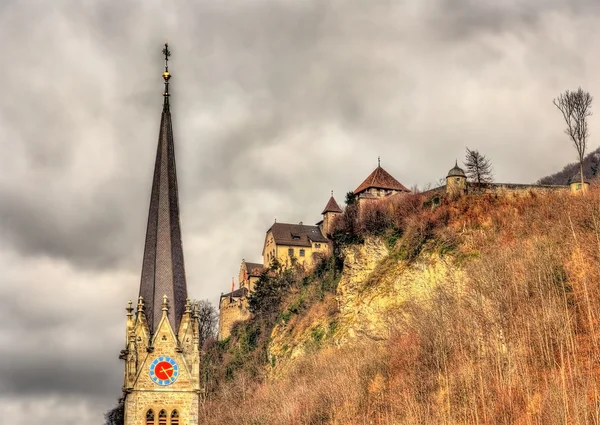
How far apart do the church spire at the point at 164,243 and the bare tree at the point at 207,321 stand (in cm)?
7827

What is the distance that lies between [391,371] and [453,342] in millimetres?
7421

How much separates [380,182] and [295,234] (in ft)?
101

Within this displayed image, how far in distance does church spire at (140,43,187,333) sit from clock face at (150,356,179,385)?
1604 millimetres

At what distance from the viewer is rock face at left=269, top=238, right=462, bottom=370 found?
73.1 m

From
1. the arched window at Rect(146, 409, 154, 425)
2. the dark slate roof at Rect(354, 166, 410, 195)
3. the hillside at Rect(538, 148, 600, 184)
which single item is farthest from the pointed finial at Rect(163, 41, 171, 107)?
the hillside at Rect(538, 148, 600, 184)

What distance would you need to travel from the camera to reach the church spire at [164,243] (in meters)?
45.1

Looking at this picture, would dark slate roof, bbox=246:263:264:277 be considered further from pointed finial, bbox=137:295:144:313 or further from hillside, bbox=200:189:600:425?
pointed finial, bbox=137:295:144:313

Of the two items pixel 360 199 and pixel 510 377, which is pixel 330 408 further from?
pixel 360 199

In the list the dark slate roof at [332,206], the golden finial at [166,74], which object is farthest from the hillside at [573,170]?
→ the golden finial at [166,74]

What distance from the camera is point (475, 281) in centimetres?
6034

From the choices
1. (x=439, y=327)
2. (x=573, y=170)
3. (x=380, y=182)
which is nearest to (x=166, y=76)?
(x=439, y=327)

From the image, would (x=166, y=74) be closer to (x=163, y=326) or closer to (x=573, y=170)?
(x=163, y=326)

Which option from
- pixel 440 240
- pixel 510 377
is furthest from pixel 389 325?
pixel 510 377

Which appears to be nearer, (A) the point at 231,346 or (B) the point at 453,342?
(B) the point at 453,342
